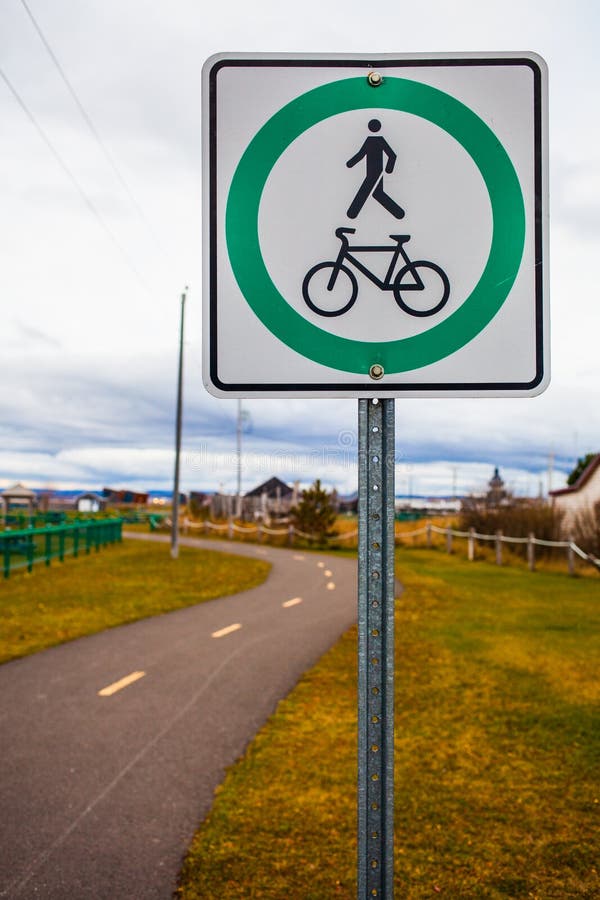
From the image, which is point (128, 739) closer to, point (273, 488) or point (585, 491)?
point (585, 491)

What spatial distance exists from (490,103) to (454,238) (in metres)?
0.35

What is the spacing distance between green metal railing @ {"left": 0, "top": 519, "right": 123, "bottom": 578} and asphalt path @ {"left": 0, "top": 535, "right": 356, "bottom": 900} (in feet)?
31.8

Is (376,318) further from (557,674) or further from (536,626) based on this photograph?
(536,626)

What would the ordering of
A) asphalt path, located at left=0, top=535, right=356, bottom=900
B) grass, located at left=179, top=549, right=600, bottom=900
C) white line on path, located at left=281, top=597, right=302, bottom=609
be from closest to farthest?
grass, located at left=179, top=549, right=600, bottom=900, asphalt path, located at left=0, top=535, right=356, bottom=900, white line on path, located at left=281, top=597, right=302, bottom=609

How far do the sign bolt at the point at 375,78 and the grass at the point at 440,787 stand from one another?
373 cm

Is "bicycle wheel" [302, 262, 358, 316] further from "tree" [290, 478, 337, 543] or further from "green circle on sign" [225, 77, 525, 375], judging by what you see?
"tree" [290, 478, 337, 543]

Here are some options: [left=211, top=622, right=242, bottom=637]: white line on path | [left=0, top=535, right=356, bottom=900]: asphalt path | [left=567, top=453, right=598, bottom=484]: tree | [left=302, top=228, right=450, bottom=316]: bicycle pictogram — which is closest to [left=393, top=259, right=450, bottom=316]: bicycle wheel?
[left=302, top=228, right=450, bottom=316]: bicycle pictogram

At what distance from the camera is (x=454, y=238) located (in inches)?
74.6

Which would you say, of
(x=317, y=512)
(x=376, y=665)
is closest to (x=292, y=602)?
(x=376, y=665)

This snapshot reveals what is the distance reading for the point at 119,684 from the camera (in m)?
8.57

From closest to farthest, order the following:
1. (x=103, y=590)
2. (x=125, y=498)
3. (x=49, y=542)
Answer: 1. (x=103, y=590)
2. (x=49, y=542)
3. (x=125, y=498)

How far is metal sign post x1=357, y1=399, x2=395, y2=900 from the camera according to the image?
1.80 m

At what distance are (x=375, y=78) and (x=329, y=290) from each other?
1.72 feet

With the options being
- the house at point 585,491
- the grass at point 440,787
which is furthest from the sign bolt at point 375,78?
the house at point 585,491
